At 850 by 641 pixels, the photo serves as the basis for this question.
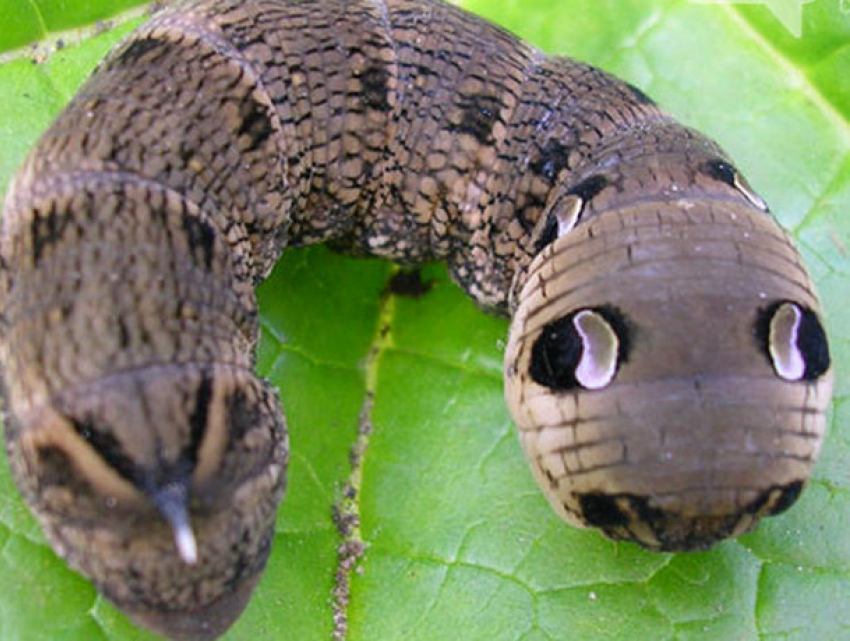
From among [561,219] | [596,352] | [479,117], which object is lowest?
[596,352]

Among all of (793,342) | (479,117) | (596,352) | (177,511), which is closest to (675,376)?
(596,352)

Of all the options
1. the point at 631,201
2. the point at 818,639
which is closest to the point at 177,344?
the point at 631,201

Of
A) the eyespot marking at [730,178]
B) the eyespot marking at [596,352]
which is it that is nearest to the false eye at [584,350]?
the eyespot marking at [596,352]

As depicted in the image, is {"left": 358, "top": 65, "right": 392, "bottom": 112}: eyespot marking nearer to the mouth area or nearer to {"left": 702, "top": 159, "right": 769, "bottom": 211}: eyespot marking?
{"left": 702, "top": 159, "right": 769, "bottom": 211}: eyespot marking

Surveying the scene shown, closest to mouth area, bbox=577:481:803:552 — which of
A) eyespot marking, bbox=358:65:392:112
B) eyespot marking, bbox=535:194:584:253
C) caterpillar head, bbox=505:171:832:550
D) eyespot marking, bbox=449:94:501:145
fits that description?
caterpillar head, bbox=505:171:832:550

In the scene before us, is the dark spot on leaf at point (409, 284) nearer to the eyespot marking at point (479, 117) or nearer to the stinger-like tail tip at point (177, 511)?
the eyespot marking at point (479, 117)

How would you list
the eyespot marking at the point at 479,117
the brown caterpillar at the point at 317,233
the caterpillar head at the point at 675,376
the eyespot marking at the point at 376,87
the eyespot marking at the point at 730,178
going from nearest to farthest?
the brown caterpillar at the point at 317,233 → the caterpillar head at the point at 675,376 → the eyespot marking at the point at 730,178 → the eyespot marking at the point at 376,87 → the eyespot marking at the point at 479,117

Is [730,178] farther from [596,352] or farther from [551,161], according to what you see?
[596,352]

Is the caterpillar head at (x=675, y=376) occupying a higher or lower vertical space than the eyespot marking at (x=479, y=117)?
lower
